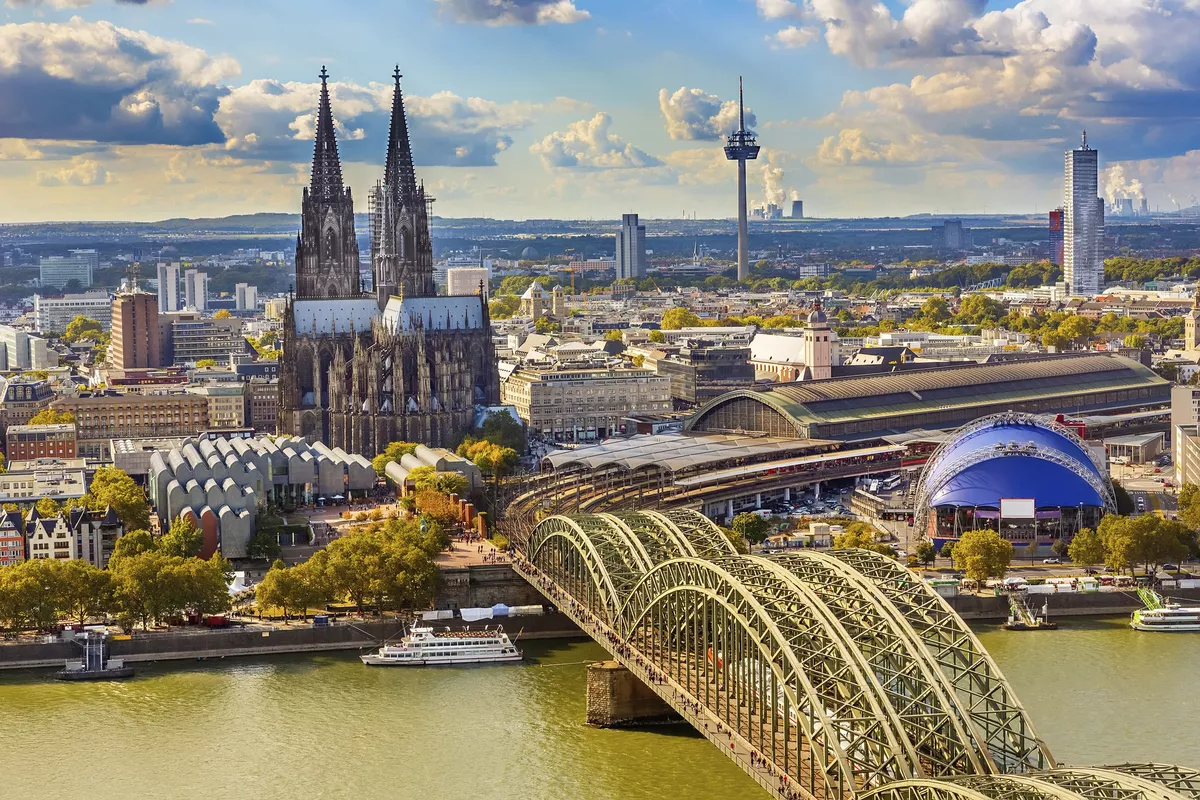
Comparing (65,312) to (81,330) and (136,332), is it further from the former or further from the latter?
(136,332)

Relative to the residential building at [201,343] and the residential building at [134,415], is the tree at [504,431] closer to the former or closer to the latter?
the residential building at [134,415]

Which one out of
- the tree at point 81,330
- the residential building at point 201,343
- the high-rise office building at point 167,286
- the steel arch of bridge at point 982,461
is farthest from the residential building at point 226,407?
the high-rise office building at point 167,286

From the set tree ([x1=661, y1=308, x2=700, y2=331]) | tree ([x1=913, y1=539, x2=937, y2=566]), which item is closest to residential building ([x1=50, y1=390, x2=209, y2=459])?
tree ([x1=913, y1=539, x2=937, y2=566])

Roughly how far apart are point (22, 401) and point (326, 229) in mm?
14046

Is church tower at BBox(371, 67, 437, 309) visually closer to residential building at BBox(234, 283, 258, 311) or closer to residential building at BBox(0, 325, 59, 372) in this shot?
residential building at BBox(0, 325, 59, 372)

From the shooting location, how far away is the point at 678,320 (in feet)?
399

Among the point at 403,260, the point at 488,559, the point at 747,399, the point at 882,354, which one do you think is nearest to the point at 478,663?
the point at 488,559

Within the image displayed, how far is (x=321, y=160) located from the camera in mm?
73438

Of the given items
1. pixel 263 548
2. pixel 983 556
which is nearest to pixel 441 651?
pixel 263 548

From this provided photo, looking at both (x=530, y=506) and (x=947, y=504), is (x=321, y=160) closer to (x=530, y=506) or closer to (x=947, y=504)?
(x=530, y=506)

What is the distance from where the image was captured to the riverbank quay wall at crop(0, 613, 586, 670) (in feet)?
128

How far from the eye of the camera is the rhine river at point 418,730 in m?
30.1

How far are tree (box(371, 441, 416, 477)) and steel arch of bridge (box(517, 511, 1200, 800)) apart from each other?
26.2 m

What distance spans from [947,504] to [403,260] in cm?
3050
